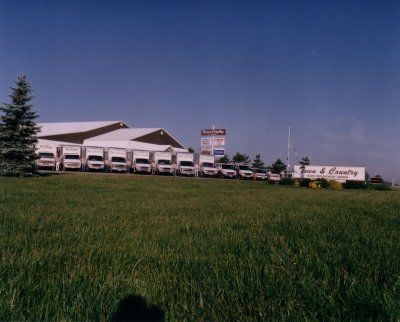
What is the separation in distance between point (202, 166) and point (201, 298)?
45.1 meters

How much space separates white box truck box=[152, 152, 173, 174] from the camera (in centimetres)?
4438

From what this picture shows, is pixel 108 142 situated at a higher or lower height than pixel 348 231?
higher

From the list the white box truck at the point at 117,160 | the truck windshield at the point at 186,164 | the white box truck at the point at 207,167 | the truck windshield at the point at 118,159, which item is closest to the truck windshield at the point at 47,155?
the white box truck at the point at 117,160

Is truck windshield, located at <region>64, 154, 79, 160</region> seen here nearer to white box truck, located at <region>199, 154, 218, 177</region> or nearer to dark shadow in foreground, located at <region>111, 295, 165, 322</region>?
white box truck, located at <region>199, 154, 218, 177</region>

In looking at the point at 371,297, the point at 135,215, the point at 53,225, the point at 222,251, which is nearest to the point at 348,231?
the point at 222,251

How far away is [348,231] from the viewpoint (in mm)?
5586

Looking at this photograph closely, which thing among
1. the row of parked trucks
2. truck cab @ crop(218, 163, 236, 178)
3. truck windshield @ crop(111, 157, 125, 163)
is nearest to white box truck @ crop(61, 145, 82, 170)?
the row of parked trucks

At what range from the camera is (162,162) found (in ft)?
149

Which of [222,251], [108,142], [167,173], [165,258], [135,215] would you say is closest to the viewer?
[165,258]

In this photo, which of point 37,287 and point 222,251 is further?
point 222,251

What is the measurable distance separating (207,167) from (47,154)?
71.1 ft

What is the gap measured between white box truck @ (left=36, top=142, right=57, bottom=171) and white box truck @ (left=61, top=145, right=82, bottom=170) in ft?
3.50

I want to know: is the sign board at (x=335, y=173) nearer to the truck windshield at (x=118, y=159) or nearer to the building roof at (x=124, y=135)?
the truck windshield at (x=118, y=159)

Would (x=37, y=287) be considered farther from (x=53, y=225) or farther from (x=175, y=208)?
(x=175, y=208)
